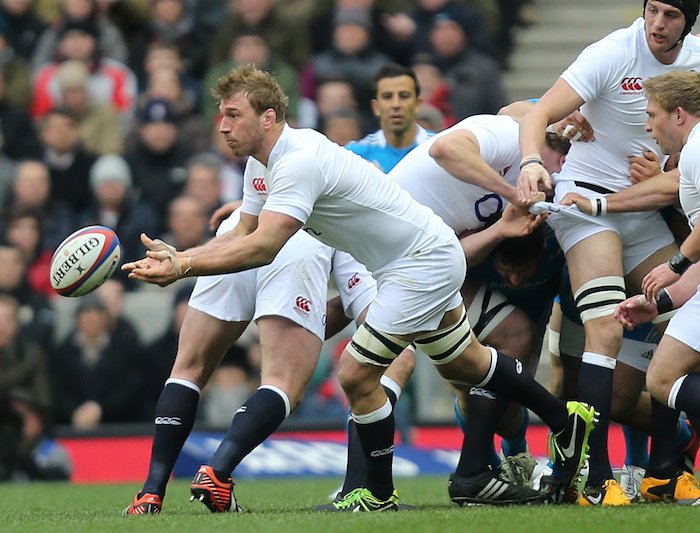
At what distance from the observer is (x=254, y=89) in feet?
24.2

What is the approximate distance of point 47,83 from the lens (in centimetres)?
1482

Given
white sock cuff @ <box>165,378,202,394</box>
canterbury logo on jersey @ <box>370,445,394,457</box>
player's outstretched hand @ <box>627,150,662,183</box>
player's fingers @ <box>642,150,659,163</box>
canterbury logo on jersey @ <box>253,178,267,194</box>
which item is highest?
player's fingers @ <box>642,150,659,163</box>

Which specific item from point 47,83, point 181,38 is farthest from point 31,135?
point 181,38

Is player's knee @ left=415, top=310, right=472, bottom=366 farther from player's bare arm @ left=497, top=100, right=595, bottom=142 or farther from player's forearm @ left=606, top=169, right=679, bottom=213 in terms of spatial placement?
player's bare arm @ left=497, top=100, right=595, bottom=142

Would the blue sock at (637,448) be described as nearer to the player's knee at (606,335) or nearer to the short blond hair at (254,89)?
the player's knee at (606,335)

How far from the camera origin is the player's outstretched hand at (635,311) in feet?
24.5

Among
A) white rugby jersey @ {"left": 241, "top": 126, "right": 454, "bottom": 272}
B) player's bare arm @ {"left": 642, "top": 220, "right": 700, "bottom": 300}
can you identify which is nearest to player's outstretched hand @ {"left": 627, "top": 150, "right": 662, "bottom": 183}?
player's bare arm @ {"left": 642, "top": 220, "right": 700, "bottom": 300}

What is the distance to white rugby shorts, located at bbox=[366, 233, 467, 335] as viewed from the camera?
293 inches

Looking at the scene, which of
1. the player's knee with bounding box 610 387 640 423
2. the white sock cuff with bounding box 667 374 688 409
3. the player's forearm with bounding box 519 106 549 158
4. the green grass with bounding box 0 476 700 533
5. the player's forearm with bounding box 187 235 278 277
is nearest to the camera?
the green grass with bounding box 0 476 700 533

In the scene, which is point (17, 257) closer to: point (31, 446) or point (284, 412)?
point (31, 446)

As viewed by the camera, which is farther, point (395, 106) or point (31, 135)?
point (31, 135)

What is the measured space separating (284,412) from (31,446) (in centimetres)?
499

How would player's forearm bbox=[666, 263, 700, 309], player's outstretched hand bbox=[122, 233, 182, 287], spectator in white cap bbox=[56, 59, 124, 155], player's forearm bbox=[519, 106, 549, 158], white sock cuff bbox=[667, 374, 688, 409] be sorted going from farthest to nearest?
spectator in white cap bbox=[56, 59, 124, 155] → player's forearm bbox=[519, 106, 549, 158] → player's forearm bbox=[666, 263, 700, 309] → white sock cuff bbox=[667, 374, 688, 409] → player's outstretched hand bbox=[122, 233, 182, 287]

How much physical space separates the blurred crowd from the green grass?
11.5 ft
